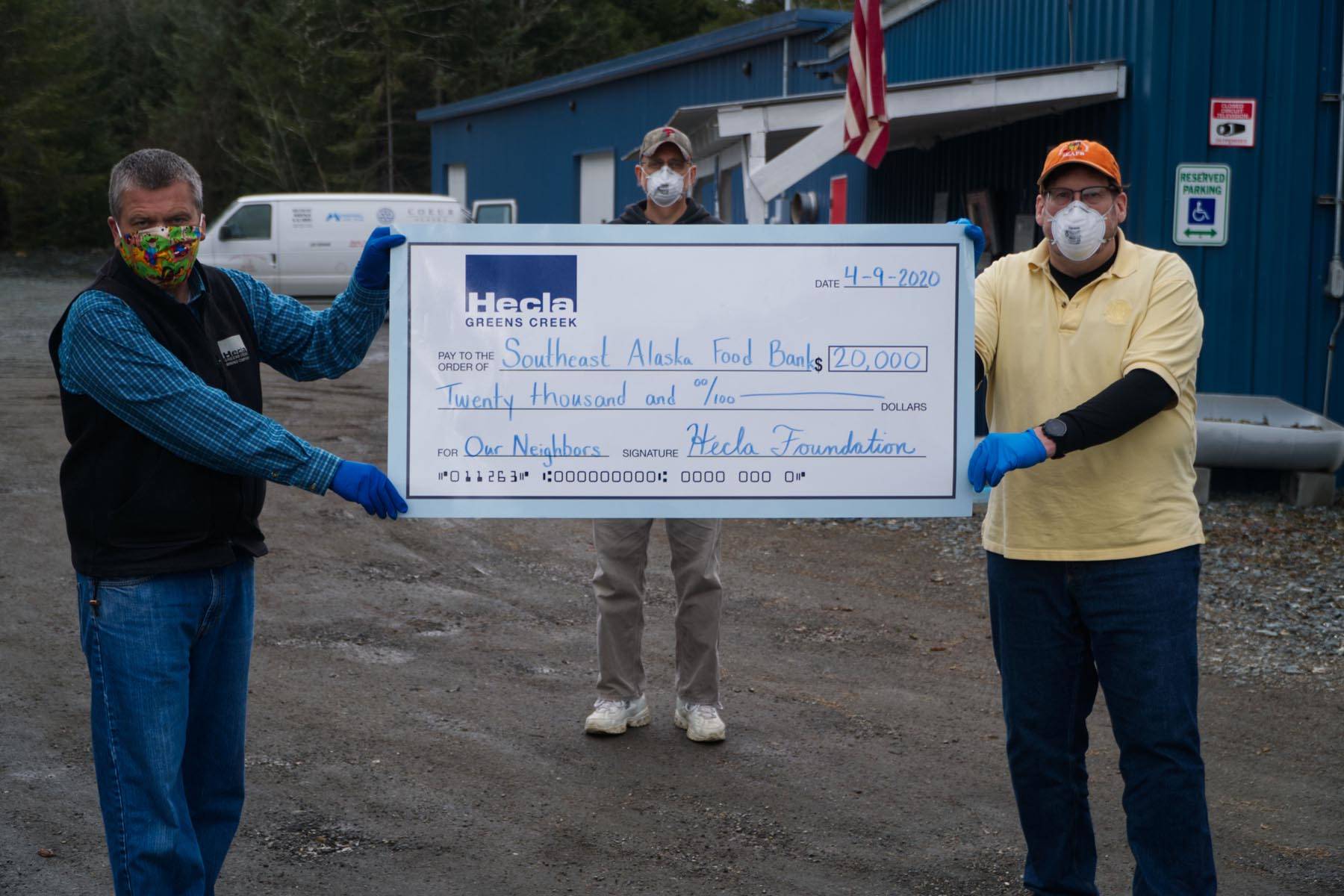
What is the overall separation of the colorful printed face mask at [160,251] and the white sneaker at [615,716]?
2.72m

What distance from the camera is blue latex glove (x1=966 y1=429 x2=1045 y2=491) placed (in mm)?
3432

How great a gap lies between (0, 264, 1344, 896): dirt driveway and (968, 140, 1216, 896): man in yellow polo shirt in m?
0.65

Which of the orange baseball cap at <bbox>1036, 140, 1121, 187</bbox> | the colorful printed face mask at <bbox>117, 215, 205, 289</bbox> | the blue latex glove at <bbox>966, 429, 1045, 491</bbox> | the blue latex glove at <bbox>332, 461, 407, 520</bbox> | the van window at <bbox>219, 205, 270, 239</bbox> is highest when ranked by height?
the van window at <bbox>219, 205, 270, 239</bbox>

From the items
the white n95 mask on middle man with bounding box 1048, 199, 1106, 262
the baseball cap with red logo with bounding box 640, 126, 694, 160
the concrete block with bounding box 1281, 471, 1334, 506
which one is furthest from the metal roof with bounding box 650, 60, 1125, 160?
the white n95 mask on middle man with bounding box 1048, 199, 1106, 262

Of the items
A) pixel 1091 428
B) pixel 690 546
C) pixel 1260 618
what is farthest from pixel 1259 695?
pixel 1091 428

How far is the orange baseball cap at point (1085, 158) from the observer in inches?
140

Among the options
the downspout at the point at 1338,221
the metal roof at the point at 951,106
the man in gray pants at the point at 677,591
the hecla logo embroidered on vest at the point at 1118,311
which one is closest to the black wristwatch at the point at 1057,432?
the hecla logo embroidered on vest at the point at 1118,311

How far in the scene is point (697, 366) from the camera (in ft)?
12.8

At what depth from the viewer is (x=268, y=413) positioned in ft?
43.5

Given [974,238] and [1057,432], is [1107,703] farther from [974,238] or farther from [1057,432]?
[974,238]

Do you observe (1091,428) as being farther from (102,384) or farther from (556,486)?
(102,384)

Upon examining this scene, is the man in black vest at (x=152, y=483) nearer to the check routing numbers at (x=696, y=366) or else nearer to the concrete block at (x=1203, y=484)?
the check routing numbers at (x=696, y=366)

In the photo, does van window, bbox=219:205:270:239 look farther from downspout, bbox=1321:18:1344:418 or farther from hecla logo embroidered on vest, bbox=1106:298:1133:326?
hecla logo embroidered on vest, bbox=1106:298:1133:326

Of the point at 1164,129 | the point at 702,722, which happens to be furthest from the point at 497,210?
the point at 702,722
